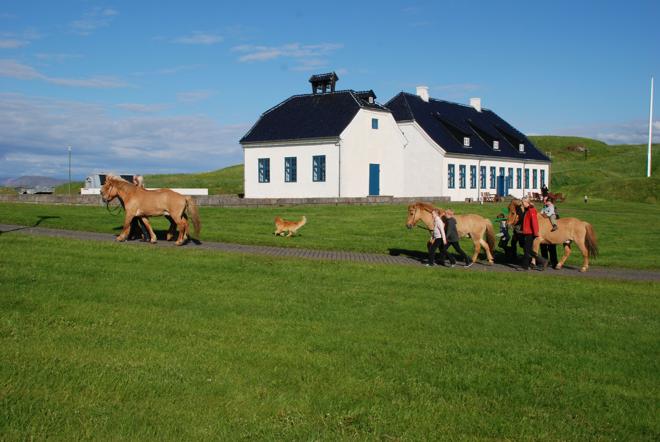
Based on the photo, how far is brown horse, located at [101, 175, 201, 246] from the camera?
63.3 feet

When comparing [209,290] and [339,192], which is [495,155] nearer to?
[339,192]

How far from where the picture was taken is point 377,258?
62.5 feet

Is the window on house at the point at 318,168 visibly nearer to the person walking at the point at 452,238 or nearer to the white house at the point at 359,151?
the white house at the point at 359,151

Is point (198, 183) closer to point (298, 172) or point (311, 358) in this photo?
point (298, 172)

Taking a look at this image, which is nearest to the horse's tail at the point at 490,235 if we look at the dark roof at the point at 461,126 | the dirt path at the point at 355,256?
the dirt path at the point at 355,256

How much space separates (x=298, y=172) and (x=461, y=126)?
19237 millimetres

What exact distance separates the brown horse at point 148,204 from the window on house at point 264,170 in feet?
102

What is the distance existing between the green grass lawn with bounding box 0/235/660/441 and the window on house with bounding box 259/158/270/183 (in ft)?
121

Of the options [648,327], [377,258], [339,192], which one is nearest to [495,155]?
[339,192]

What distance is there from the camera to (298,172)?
4878cm

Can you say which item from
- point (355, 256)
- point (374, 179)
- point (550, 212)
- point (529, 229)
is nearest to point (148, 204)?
point (355, 256)

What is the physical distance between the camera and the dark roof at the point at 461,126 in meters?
56.1

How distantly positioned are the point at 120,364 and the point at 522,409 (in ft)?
13.9

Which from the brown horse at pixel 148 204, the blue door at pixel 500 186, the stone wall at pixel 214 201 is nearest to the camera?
the brown horse at pixel 148 204
